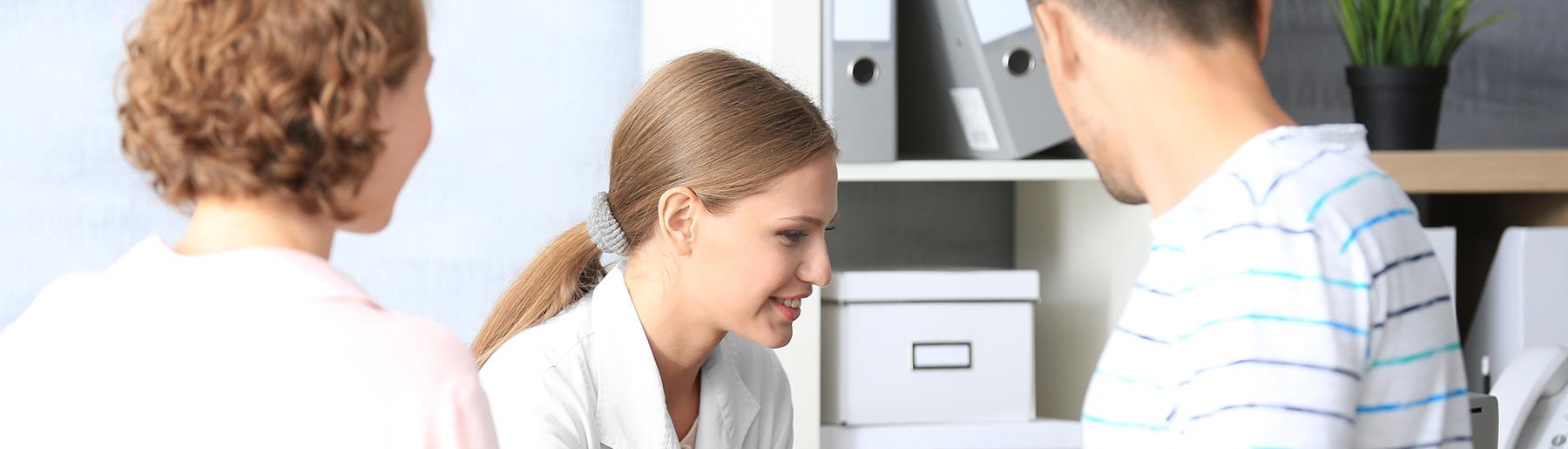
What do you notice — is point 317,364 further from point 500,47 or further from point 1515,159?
point 500,47

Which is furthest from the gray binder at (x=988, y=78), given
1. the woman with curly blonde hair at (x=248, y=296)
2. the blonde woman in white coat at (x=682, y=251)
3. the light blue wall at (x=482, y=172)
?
the woman with curly blonde hair at (x=248, y=296)

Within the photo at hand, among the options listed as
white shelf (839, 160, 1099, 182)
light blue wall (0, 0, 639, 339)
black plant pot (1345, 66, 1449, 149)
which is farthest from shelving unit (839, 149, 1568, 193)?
light blue wall (0, 0, 639, 339)

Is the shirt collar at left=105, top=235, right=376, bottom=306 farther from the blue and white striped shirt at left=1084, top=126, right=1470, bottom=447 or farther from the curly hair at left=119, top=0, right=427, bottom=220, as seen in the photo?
the blue and white striped shirt at left=1084, top=126, right=1470, bottom=447

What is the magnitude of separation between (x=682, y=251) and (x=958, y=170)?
0.40 meters

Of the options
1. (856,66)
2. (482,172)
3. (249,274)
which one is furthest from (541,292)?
(249,274)

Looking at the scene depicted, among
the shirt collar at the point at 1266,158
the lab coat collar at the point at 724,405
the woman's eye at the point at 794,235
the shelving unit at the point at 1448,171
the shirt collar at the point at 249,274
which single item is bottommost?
the lab coat collar at the point at 724,405

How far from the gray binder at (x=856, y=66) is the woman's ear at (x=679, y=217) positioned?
0.86 feet

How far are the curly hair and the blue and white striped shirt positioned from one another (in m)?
0.41

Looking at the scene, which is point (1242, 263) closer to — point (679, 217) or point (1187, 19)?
point (1187, 19)

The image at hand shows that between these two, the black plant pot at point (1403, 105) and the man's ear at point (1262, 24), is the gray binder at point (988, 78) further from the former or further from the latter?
the man's ear at point (1262, 24)

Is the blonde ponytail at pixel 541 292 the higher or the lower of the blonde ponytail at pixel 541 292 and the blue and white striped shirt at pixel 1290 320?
the lower

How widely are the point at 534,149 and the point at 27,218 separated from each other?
30.7 inches

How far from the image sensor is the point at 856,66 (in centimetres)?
168

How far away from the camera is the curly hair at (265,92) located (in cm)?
65
